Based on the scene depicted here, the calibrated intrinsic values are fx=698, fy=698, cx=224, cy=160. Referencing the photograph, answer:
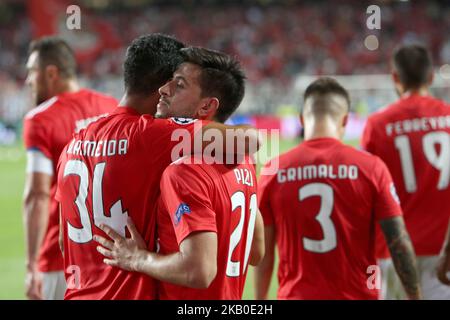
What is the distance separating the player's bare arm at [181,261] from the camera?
2543 millimetres

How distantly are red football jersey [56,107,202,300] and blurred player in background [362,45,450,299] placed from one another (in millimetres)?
2276

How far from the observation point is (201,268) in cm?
253

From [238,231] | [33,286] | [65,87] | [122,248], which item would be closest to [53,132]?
[65,87]

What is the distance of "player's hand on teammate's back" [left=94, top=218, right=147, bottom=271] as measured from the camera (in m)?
2.73

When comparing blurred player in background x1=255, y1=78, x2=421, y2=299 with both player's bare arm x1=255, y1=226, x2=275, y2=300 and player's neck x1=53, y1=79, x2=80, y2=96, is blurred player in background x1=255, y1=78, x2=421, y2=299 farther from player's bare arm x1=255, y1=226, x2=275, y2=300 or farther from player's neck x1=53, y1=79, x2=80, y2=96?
player's neck x1=53, y1=79, x2=80, y2=96

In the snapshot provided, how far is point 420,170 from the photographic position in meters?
4.73

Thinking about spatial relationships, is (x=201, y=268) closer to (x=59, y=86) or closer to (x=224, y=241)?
(x=224, y=241)

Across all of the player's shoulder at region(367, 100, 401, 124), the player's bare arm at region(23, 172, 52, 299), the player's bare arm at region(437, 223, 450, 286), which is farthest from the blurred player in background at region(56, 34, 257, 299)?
the player's shoulder at region(367, 100, 401, 124)

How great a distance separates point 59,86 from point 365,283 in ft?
8.87

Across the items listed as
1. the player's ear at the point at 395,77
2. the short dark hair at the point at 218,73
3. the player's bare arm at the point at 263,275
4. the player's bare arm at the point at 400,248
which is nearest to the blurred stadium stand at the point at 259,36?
the player's ear at the point at 395,77

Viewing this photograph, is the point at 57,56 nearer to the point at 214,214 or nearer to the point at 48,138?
the point at 48,138

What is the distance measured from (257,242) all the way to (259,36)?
29.5m
